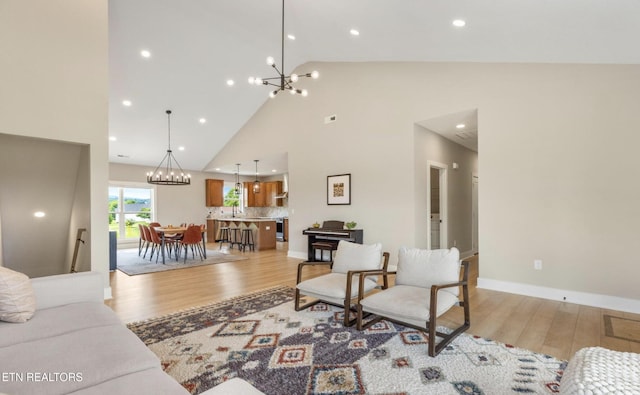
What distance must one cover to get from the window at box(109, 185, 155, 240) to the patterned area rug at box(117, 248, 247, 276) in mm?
2244

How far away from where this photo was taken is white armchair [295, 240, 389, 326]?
9.73 feet

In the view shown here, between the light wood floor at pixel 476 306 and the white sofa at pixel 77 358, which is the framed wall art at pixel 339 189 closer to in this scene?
the light wood floor at pixel 476 306

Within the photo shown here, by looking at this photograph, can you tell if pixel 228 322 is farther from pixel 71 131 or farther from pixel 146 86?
pixel 146 86

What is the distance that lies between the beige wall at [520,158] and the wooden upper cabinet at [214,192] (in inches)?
238

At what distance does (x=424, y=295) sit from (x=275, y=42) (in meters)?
5.16

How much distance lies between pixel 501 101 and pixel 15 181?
6.72 m

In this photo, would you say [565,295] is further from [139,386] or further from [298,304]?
[139,386]

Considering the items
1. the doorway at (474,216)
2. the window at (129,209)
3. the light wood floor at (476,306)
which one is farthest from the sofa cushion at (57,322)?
the window at (129,209)

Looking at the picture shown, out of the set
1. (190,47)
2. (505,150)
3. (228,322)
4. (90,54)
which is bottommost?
(228,322)

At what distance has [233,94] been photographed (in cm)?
727

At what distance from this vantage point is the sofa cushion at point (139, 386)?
1218 mm

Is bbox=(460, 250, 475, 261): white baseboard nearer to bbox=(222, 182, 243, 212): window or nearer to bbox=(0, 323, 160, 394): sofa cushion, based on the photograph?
bbox=(0, 323, 160, 394): sofa cushion

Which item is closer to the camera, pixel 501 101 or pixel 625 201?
pixel 625 201

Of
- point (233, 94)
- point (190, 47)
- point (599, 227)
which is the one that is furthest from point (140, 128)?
point (599, 227)
